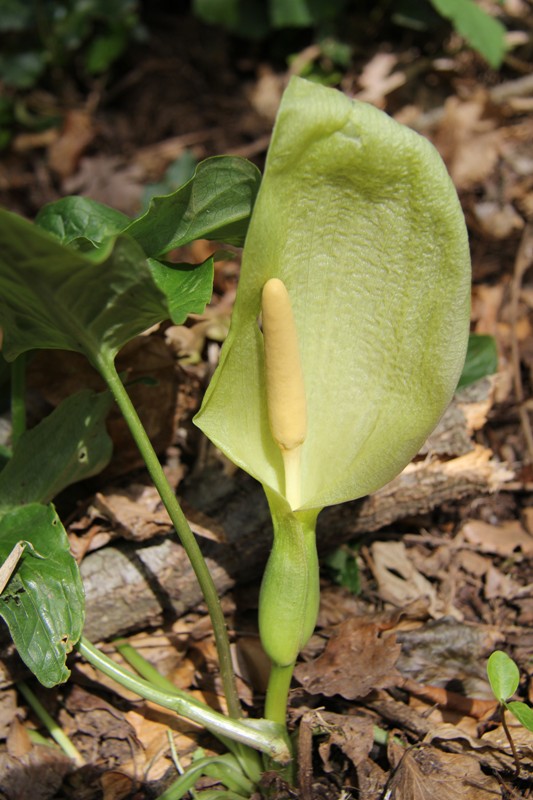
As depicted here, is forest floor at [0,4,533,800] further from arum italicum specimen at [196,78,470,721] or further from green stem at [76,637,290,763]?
arum italicum specimen at [196,78,470,721]

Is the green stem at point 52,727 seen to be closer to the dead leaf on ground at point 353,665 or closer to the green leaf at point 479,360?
the dead leaf on ground at point 353,665

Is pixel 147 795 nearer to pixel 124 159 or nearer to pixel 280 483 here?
pixel 280 483

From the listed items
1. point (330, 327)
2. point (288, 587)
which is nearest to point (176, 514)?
point (288, 587)

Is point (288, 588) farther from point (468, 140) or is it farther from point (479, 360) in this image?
point (468, 140)

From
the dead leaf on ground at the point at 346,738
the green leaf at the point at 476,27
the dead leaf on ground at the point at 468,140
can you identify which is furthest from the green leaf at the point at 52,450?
the green leaf at the point at 476,27

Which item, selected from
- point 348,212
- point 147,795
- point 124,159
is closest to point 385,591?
point 147,795
